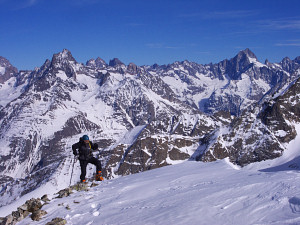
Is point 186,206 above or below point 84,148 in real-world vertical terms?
below

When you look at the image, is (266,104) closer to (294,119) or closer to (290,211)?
(294,119)

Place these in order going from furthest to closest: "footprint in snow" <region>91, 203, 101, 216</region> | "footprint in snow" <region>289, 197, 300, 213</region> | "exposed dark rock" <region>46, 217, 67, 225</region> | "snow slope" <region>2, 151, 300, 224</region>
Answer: "footprint in snow" <region>91, 203, 101, 216</region> < "exposed dark rock" <region>46, 217, 67, 225</region> < "snow slope" <region>2, 151, 300, 224</region> < "footprint in snow" <region>289, 197, 300, 213</region>

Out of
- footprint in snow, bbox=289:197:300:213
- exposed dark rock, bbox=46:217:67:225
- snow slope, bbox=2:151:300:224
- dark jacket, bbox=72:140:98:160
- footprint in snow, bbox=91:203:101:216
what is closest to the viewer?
footprint in snow, bbox=289:197:300:213

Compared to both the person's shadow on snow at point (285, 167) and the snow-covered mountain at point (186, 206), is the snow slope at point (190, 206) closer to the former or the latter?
the snow-covered mountain at point (186, 206)

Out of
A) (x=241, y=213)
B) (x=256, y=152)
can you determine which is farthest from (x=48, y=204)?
(x=256, y=152)

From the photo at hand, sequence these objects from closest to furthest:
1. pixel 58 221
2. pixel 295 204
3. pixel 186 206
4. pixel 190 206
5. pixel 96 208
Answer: pixel 295 204 → pixel 190 206 → pixel 186 206 → pixel 58 221 → pixel 96 208

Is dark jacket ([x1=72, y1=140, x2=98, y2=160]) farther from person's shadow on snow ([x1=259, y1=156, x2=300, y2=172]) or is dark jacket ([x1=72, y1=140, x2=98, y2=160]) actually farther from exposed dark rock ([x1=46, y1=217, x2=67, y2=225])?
Result: person's shadow on snow ([x1=259, y1=156, x2=300, y2=172])

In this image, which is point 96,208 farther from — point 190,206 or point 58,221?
point 190,206

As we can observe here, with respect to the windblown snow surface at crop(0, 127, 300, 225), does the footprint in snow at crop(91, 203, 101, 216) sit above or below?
above

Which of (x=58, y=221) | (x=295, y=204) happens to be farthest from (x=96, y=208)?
(x=295, y=204)

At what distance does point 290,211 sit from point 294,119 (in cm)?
19582

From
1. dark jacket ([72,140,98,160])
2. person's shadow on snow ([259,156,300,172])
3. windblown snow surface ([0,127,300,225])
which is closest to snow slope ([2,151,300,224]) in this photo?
windblown snow surface ([0,127,300,225])

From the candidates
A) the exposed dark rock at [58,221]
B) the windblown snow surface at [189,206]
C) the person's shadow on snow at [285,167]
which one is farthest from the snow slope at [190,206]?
the person's shadow on snow at [285,167]

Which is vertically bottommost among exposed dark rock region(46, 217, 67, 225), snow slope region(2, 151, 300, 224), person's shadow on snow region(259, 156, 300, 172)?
person's shadow on snow region(259, 156, 300, 172)
